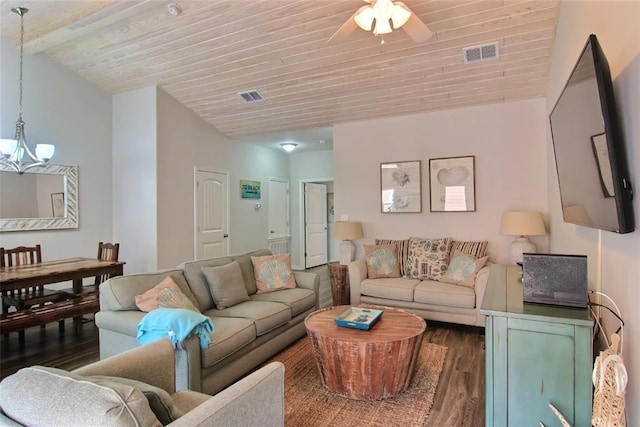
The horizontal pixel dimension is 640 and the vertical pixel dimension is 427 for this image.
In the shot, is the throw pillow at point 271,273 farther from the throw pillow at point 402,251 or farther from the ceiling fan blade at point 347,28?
the ceiling fan blade at point 347,28

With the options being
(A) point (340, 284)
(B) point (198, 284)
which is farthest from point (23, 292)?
(A) point (340, 284)

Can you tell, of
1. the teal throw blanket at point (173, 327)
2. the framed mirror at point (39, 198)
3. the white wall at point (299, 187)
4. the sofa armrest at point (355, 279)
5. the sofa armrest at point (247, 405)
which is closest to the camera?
the sofa armrest at point (247, 405)

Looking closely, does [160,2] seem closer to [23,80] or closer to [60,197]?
[23,80]

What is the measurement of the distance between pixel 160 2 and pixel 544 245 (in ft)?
15.5

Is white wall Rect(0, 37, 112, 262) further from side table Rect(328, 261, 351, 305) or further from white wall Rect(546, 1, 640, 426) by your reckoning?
white wall Rect(546, 1, 640, 426)

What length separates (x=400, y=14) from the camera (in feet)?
7.94

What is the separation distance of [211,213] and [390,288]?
3.24 m

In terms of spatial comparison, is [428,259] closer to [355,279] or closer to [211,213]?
[355,279]

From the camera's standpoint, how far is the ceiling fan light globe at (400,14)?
2375mm

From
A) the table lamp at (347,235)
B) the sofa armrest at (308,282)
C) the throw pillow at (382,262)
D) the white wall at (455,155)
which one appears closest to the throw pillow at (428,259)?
the throw pillow at (382,262)

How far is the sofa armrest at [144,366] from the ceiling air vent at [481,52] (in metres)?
3.61

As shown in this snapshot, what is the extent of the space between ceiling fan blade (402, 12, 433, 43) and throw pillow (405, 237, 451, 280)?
97.4 inches

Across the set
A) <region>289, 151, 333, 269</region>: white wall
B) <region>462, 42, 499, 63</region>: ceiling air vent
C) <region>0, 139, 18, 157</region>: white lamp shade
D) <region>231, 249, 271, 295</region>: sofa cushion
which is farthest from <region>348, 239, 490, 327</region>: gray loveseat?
<region>0, 139, 18, 157</region>: white lamp shade

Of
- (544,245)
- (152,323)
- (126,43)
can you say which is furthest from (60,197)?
(544,245)
